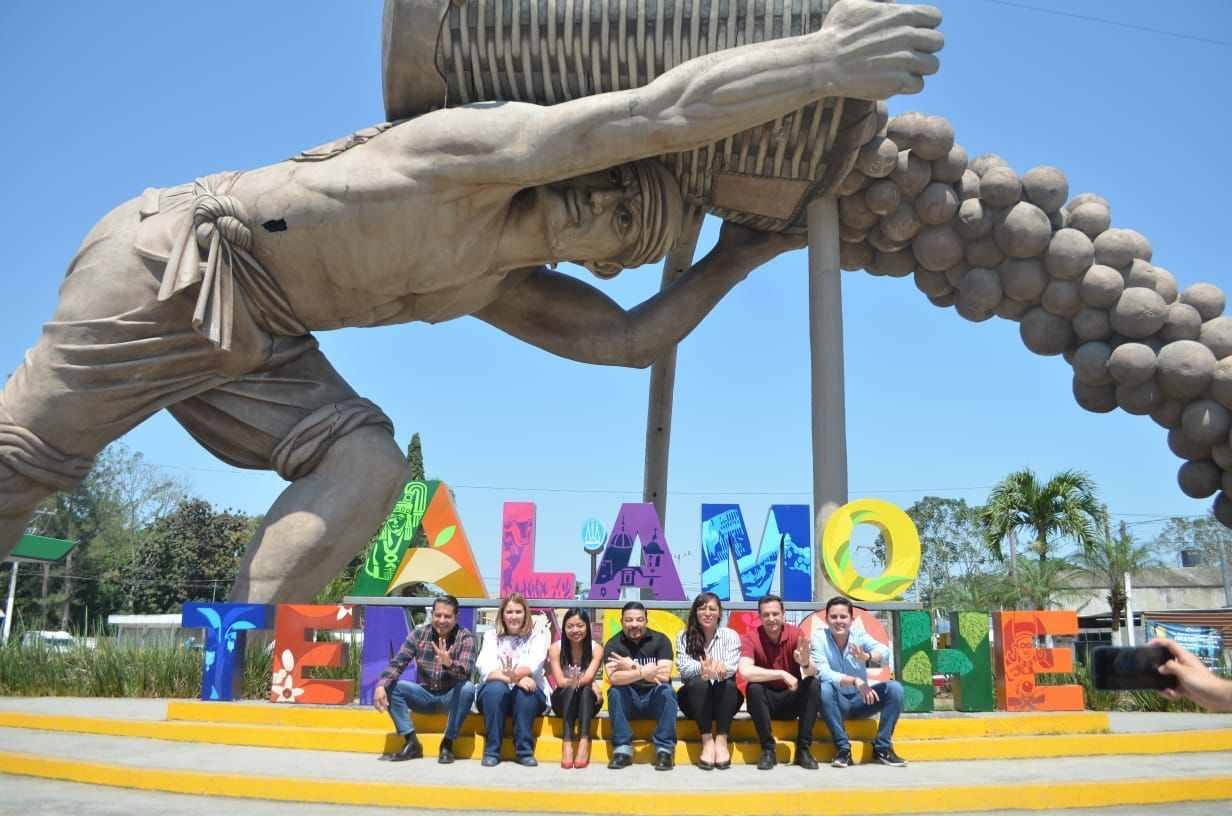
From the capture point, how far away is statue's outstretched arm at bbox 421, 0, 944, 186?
737 centimetres

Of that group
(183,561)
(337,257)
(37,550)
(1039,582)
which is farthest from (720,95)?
(183,561)

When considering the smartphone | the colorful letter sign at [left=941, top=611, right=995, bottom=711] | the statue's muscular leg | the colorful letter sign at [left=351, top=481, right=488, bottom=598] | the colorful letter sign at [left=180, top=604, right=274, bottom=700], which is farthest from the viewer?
the colorful letter sign at [left=351, top=481, right=488, bottom=598]

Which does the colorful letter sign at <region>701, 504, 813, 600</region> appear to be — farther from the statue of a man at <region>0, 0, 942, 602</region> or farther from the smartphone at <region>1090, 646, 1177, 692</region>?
the smartphone at <region>1090, 646, 1177, 692</region>

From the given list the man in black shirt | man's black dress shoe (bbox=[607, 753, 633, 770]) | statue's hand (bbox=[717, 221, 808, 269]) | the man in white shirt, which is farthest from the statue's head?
man's black dress shoe (bbox=[607, 753, 633, 770])

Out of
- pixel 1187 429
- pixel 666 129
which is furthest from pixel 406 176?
pixel 1187 429

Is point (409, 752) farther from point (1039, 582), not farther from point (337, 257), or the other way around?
point (1039, 582)

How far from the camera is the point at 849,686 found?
5977 mm

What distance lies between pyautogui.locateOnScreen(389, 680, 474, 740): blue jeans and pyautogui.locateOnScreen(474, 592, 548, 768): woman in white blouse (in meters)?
0.10

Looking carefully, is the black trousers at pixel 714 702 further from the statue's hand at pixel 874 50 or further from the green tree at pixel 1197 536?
the green tree at pixel 1197 536

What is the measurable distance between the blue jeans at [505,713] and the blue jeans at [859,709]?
1.65 m

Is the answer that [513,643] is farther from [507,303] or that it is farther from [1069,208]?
[1069,208]

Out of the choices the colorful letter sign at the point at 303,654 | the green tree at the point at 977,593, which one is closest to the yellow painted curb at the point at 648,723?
the colorful letter sign at the point at 303,654

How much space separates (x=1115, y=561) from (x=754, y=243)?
27346 millimetres

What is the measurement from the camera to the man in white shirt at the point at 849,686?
5816mm
